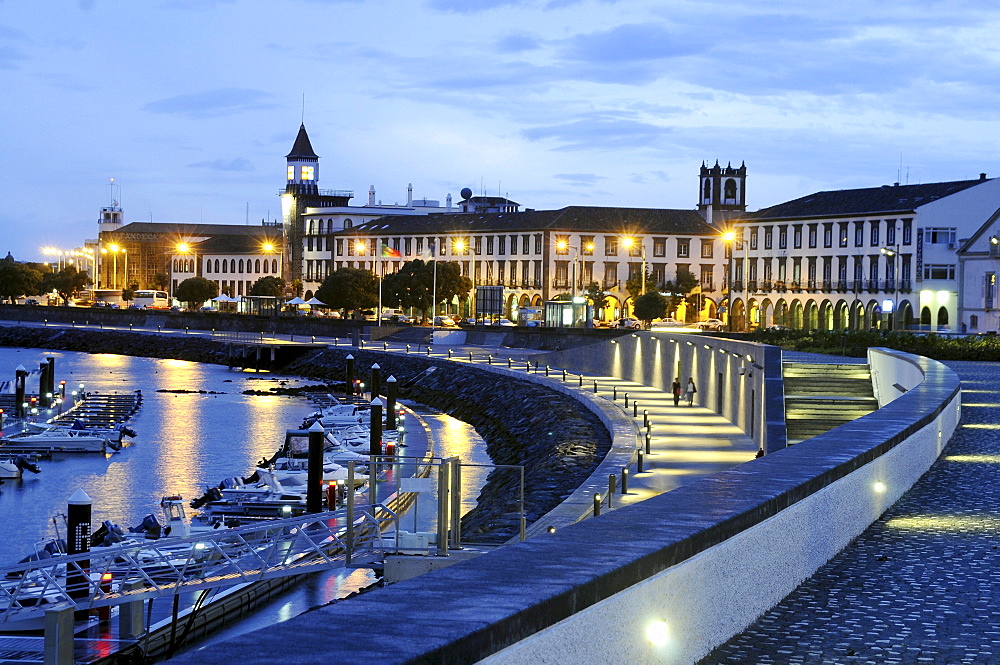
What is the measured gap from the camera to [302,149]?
161m

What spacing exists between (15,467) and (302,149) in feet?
394

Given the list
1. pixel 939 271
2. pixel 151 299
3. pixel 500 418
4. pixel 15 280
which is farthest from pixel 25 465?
pixel 15 280

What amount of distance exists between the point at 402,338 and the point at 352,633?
316 ft

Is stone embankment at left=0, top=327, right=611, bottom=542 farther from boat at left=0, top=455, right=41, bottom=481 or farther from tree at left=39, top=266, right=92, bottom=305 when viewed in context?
tree at left=39, top=266, right=92, bottom=305

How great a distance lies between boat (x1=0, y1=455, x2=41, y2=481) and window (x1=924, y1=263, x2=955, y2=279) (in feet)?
199

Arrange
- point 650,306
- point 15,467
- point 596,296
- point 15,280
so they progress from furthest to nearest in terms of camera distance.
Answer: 1. point 15,280
2. point 596,296
3. point 650,306
4. point 15,467

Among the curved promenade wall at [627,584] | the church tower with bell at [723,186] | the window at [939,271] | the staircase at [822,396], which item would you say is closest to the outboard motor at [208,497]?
the staircase at [822,396]

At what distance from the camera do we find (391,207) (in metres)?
159

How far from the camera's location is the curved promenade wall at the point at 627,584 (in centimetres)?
445

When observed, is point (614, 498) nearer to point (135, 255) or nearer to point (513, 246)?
point (513, 246)

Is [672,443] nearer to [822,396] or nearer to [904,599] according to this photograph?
[822,396]

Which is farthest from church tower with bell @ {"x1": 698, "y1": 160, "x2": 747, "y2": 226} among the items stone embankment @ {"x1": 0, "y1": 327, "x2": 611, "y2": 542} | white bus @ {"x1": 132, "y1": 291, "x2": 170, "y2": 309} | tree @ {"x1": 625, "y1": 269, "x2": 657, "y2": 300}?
white bus @ {"x1": 132, "y1": 291, "x2": 170, "y2": 309}

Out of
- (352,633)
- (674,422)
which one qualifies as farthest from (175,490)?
A: (352,633)

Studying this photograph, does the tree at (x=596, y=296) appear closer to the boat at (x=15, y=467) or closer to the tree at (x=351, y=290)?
the tree at (x=351, y=290)
